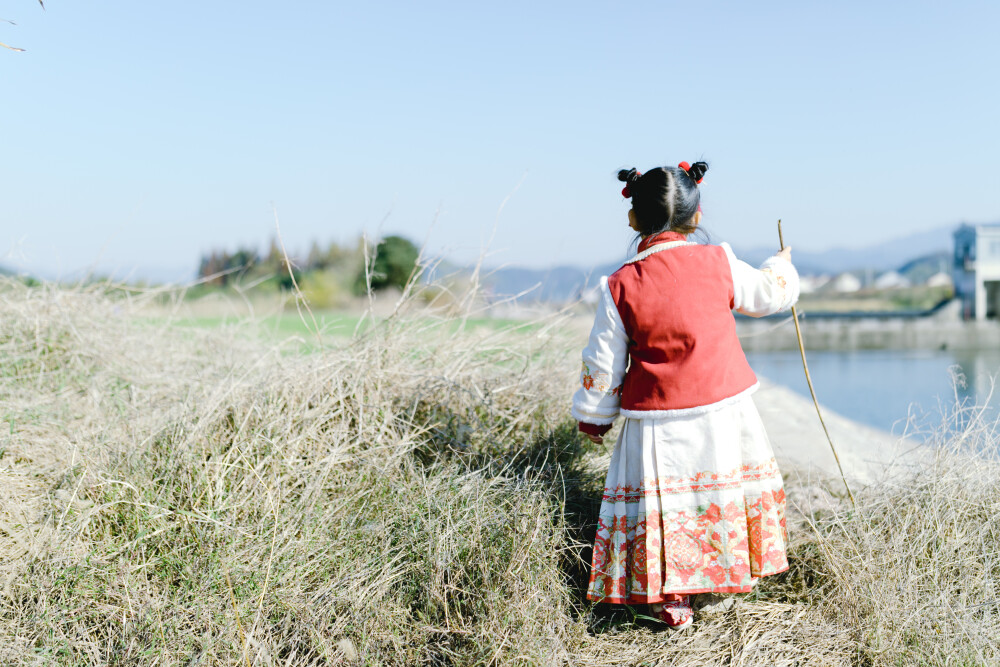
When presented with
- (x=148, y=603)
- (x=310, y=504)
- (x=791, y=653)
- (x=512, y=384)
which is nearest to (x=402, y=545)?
(x=310, y=504)

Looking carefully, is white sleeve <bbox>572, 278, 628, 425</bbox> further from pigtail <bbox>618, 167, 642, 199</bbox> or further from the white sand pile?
the white sand pile

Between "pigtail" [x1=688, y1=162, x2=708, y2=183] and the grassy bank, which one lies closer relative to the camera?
the grassy bank

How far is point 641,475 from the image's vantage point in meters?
2.24

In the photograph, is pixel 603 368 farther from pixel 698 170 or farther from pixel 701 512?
pixel 698 170

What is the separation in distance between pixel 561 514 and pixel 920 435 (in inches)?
63.1

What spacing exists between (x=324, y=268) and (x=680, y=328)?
9.47m

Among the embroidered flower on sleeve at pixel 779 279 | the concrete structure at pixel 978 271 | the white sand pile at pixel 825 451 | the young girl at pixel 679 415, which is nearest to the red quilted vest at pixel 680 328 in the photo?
the young girl at pixel 679 415

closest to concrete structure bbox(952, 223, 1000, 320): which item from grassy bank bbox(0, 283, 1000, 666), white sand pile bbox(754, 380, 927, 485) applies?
white sand pile bbox(754, 380, 927, 485)

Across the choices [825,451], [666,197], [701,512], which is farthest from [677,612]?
[825,451]

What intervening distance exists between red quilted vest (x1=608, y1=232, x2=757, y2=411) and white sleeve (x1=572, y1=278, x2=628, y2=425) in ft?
0.11

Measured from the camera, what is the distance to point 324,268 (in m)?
10.9

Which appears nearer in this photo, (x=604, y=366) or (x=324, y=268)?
(x=604, y=366)

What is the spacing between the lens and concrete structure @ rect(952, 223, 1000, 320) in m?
20.2

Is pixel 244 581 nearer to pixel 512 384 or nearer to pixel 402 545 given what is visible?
pixel 402 545
